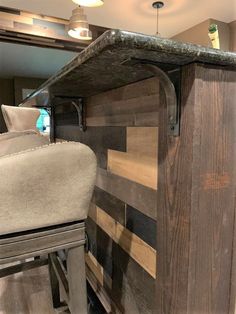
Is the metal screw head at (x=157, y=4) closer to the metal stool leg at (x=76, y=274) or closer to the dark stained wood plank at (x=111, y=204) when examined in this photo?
the dark stained wood plank at (x=111, y=204)

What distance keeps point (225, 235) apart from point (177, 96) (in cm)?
43

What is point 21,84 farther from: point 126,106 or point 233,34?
point 126,106

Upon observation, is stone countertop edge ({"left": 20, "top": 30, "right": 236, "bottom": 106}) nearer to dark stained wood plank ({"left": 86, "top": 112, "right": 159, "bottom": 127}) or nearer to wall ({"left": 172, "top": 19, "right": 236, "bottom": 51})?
dark stained wood plank ({"left": 86, "top": 112, "right": 159, "bottom": 127})

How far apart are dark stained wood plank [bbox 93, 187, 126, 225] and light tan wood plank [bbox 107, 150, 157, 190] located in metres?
0.13

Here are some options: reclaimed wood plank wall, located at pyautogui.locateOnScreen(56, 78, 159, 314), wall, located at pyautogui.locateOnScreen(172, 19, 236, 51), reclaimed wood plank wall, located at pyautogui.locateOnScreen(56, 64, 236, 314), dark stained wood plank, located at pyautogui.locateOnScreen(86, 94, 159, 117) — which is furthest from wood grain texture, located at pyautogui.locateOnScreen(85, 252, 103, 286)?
wall, located at pyautogui.locateOnScreen(172, 19, 236, 51)

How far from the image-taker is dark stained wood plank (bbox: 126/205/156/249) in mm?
917

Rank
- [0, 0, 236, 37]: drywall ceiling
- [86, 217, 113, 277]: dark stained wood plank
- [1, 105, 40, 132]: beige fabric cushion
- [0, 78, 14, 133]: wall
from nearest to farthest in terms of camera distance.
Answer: [86, 217, 113, 277]: dark stained wood plank → [1, 105, 40, 132]: beige fabric cushion → [0, 0, 236, 37]: drywall ceiling → [0, 78, 14, 133]: wall

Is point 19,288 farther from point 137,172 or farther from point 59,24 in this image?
point 59,24

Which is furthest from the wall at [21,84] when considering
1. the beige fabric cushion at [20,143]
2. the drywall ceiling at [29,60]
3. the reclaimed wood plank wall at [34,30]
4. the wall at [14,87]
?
the beige fabric cushion at [20,143]

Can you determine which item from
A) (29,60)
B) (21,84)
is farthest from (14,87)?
(29,60)

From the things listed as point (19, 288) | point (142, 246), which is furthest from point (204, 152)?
point (19, 288)

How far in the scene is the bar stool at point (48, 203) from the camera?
2.35 feet

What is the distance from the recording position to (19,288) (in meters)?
1.61

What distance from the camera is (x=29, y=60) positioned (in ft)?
20.0
